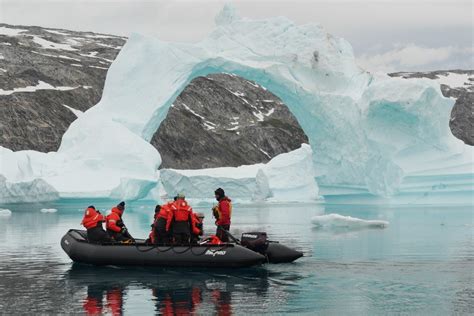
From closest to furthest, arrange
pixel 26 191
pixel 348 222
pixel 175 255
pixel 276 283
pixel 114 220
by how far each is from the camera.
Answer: pixel 276 283 < pixel 175 255 < pixel 114 220 < pixel 348 222 < pixel 26 191

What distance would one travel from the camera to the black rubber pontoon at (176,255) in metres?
14.4

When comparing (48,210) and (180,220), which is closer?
(180,220)

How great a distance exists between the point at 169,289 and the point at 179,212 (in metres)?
2.13

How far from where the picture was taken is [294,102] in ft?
127

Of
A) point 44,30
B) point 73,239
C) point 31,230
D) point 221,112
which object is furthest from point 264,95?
point 73,239

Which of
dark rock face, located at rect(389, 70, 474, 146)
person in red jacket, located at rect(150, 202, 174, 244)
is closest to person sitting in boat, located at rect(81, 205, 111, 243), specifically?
person in red jacket, located at rect(150, 202, 174, 244)

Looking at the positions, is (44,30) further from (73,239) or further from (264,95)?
(73,239)

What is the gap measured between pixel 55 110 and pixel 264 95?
40.4 m

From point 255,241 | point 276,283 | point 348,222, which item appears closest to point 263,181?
point 348,222

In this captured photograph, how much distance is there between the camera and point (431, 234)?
23.1 m

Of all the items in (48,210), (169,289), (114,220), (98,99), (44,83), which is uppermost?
(44,83)

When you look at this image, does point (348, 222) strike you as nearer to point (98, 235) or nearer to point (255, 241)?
point (255, 241)

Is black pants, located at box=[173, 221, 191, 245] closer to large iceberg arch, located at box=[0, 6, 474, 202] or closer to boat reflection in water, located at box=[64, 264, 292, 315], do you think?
boat reflection in water, located at box=[64, 264, 292, 315]

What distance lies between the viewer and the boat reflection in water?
36.2 ft
